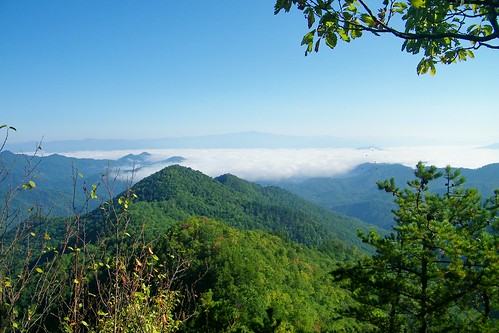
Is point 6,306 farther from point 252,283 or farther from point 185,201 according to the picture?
point 185,201

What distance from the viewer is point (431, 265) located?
791 centimetres

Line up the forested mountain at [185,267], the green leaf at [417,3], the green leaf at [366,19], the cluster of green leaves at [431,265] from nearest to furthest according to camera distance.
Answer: the green leaf at [417,3]
the green leaf at [366,19]
the forested mountain at [185,267]
the cluster of green leaves at [431,265]

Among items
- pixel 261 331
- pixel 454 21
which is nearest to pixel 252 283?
pixel 261 331

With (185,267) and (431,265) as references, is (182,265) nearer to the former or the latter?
(185,267)

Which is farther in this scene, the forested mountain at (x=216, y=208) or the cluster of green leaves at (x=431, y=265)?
the forested mountain at (x=216, y=208)

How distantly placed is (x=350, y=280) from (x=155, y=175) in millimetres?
139329

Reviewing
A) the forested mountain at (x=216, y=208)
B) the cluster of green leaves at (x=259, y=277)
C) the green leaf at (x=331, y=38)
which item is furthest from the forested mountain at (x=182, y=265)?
the green leaf at (x=331, y=38)

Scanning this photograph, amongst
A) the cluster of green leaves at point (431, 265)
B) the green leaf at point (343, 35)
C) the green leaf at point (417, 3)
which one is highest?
the green leaf at point (417, 3)

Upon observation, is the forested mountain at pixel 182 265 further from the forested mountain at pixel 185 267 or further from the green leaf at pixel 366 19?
the green leaf at pixel 366 19

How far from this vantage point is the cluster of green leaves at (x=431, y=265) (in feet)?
21.6

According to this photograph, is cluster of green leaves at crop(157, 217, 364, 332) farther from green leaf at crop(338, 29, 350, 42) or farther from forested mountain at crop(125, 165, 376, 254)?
forested mountain at crop(125, 165, 376, 254)

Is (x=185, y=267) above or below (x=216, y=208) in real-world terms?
above

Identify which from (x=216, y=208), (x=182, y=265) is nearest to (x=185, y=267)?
(x=182, y=265)

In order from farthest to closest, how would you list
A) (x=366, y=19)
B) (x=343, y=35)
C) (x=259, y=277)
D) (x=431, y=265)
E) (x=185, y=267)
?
(x=259, y=277) < (x=431, y=265) < (x=185, y=267) < (x=343, y=35) < (x=366, y=19)
